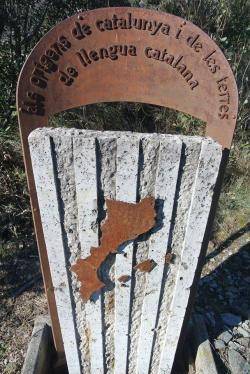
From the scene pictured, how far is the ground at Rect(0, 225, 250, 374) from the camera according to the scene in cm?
237

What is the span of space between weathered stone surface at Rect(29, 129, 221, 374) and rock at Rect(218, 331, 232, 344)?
480mm

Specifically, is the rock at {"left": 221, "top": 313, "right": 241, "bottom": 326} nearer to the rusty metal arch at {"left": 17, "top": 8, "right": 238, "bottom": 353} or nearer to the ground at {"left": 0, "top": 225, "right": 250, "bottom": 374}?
the ground at {"left": 0, "top": 225, "right": 250, "bottom": 374}

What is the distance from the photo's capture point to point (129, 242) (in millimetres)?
1643

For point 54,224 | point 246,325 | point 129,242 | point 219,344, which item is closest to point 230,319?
point 246,325

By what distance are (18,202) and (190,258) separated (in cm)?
199

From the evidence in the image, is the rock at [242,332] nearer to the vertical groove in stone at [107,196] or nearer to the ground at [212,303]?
the ground at [212,303]

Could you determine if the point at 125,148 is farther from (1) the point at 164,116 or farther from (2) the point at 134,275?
(1) the point at 164,116

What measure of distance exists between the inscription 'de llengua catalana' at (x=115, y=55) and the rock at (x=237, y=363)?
5.12 ft

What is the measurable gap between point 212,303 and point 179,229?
1367 mm

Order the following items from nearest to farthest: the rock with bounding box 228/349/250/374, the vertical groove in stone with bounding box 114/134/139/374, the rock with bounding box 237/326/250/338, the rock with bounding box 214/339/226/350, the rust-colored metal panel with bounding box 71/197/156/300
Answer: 1. the vertical groove in stone with bounding box 114/134/139/374
2. the rust-colored metal panel with bounding box 71/197/156/300
3. the rock with bounding box 228/349/250/374
4. the rock with bounding box 214/339/226/350
5. the rock with bounding box 237/326/250/338

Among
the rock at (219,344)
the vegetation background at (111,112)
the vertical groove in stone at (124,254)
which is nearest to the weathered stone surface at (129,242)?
the vertical groove in stone at (124,254)

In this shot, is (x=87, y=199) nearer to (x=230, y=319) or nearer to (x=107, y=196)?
(x=107, y=196)

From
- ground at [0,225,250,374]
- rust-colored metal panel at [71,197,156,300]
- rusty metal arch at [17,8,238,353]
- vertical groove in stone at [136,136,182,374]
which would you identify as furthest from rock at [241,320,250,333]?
Answer: rusty metal arch at [17,8,238,353]

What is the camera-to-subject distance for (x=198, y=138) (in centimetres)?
143
